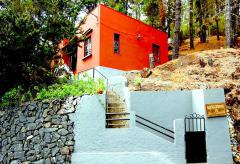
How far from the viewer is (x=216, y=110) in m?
10.4

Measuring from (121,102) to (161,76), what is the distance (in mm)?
3445

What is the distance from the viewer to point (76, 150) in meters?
11.2

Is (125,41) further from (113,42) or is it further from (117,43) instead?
(113,42)

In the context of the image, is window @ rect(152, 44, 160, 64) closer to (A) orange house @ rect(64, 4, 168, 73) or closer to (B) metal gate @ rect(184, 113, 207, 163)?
(A) orange house @ rect(64, 4, 168, 73)

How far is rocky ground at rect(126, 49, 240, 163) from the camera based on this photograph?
1214cm

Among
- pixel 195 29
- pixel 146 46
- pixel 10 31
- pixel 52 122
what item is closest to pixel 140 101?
pixel 52 122

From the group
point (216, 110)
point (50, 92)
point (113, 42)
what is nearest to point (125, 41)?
point (113, 42)

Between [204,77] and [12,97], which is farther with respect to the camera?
[204,77]

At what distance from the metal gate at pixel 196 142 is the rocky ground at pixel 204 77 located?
1.18m

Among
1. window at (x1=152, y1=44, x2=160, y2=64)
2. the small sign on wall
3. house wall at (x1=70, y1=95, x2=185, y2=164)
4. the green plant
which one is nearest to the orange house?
window at (x1=152, y1=44, x2=160, y2=64)

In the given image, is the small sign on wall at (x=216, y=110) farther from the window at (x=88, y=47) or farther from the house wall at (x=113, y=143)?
the window at (x=88, y=47)

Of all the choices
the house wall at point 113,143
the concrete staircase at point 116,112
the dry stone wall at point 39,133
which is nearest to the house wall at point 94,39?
the concrete staircase at point 116,112

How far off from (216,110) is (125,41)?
1059 cm

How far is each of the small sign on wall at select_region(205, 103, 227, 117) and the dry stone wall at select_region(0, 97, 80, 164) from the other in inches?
204
